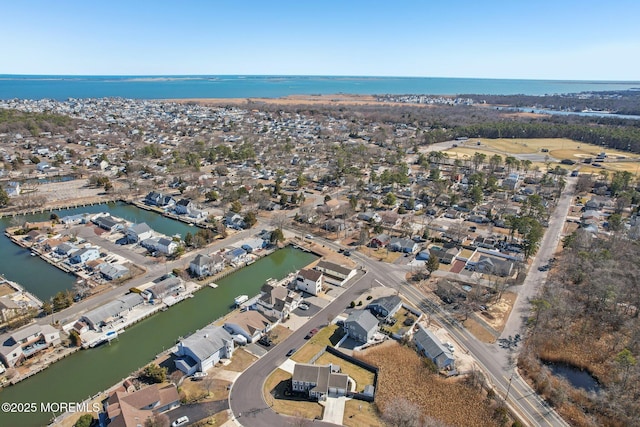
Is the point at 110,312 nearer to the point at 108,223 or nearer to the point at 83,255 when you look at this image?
the point at 83,255

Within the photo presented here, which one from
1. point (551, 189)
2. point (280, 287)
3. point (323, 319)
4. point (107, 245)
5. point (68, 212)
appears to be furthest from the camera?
point (551, 189)

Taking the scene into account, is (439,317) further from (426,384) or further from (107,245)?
(107,245)

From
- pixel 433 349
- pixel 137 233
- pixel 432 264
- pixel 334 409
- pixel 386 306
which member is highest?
pixel 137 233

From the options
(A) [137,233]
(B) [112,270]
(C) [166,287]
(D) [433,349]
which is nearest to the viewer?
(D) [433,349]

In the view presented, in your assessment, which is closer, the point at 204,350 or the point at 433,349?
the point at 204,350

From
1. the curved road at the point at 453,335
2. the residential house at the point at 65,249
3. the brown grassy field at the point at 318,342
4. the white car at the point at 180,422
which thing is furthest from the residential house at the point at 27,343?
the brown grassy field at the point at 318,342

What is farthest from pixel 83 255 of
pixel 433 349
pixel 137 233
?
pixel 433 349

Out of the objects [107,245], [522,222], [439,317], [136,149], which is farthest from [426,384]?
[136,149]
